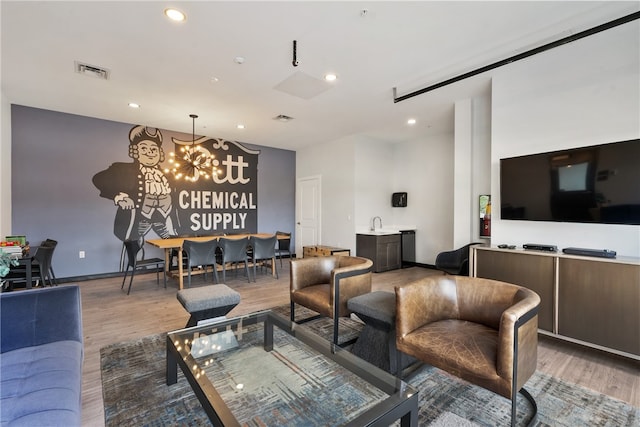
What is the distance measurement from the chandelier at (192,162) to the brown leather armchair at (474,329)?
4.82m

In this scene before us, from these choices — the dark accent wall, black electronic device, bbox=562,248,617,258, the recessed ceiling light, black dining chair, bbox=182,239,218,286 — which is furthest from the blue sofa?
the dark accent wall

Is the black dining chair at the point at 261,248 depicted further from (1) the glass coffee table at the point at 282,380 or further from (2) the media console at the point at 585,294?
(2) the media console at the point at 585,294

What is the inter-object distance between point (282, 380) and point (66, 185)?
5718 mm

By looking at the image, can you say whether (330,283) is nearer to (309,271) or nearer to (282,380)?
(309,271)

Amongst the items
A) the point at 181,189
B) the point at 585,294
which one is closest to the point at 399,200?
the point at 585,294

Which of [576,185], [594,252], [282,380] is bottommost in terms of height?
[282,380]

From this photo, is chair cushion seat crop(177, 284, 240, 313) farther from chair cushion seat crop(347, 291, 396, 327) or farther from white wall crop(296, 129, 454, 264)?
white wall crop(296, 129, 454, 264)

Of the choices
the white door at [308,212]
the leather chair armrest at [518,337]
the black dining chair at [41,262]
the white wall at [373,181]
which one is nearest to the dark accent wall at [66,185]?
the black dining chair at [41,262]

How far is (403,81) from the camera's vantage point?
3.92 meters

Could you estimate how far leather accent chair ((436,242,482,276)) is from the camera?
4.11m

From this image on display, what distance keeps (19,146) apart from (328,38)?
18.1 feet

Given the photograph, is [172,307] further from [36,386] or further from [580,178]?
[580,178]

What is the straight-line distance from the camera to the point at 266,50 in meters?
3.14

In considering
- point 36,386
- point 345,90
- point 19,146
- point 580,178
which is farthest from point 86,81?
point 580,178
